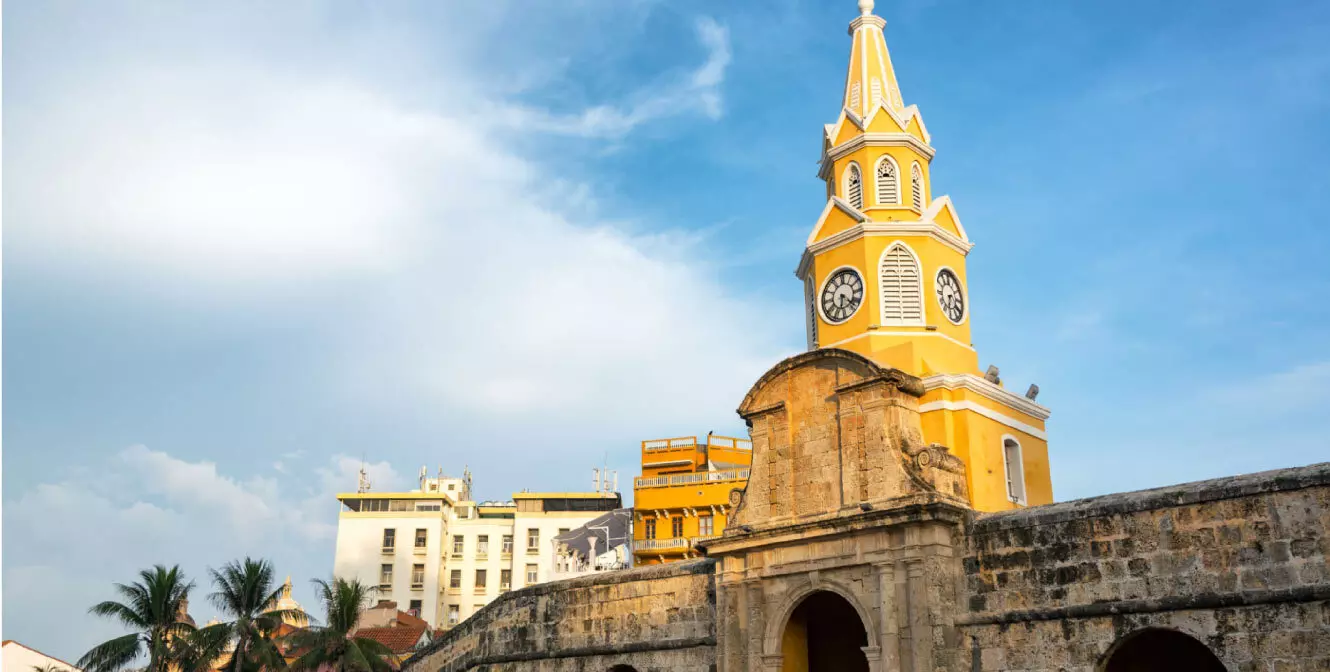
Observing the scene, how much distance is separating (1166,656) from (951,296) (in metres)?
9.27

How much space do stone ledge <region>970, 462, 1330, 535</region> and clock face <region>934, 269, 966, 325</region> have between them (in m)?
7.59

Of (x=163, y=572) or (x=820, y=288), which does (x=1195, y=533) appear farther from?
(x=163, y=572)

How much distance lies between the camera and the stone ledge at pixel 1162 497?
14.0 meters

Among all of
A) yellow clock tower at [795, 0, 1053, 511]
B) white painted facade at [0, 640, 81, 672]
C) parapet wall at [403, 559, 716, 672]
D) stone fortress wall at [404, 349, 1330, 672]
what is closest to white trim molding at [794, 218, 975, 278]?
yellow clock tower at [795, 0, 1053, 511]

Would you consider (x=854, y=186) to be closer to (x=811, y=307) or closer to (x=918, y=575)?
(x=811, y=307)

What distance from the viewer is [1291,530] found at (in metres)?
13.9

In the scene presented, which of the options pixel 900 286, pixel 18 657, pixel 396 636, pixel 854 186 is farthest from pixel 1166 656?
pixel 18 657

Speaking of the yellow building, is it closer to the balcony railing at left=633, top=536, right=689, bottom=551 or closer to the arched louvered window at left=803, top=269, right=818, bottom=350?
the balcony railing at left=633, top=536, right=689, bottom=551

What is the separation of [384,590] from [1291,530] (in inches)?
2195

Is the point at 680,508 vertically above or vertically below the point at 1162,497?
above

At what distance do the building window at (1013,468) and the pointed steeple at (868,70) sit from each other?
8.35 metres

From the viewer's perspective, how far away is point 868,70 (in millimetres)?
27000

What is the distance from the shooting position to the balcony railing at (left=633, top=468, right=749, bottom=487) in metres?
47.6

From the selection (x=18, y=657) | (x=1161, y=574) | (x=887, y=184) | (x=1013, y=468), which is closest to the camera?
(x=1161, y=574)
